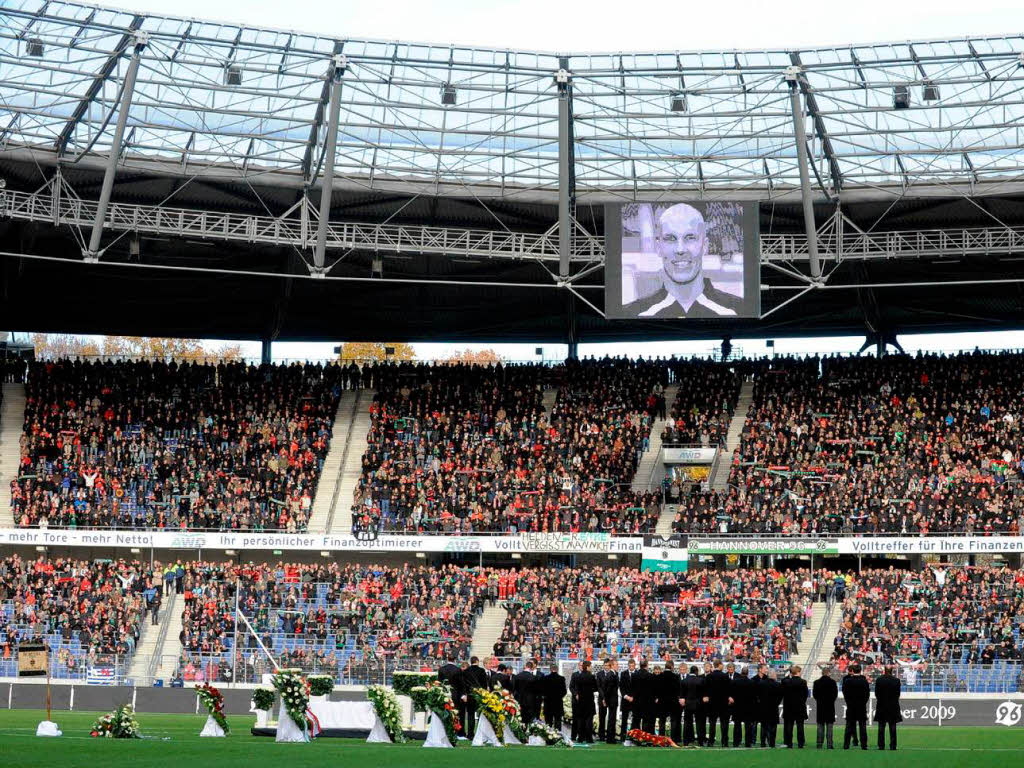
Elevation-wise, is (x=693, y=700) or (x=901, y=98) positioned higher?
(x=901, y=98)

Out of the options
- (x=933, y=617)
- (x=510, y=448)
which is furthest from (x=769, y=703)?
(x=510, y=448)

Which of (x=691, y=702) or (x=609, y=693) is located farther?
(x=609, y=693)

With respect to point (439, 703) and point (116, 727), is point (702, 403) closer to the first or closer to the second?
point (439, 703)

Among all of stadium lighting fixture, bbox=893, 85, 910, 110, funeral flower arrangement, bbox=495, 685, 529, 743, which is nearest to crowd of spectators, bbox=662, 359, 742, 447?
stadium lighting fixture, bbox=893, 85, 910, 110

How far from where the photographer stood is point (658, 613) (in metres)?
40.5

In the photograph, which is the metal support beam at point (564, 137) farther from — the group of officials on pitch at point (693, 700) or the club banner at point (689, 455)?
the group of officials on pitch at point (693, 700)

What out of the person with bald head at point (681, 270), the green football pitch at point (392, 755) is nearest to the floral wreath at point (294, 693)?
the green football pitch at point (392, 755)

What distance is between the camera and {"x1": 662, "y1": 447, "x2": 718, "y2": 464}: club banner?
163ft

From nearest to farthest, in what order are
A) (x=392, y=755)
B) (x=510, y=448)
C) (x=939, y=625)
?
(x=392, y=755)
(x=939, y=625)
(x=510, y=448)

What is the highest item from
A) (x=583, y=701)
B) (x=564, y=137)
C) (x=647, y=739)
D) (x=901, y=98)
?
(x=901, y=98)

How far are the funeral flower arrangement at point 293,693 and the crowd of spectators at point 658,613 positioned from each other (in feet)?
52.0

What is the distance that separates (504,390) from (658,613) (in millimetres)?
15026

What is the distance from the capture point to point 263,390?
52.9m

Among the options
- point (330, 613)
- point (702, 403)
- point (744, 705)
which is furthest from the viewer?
point (702, 403)
